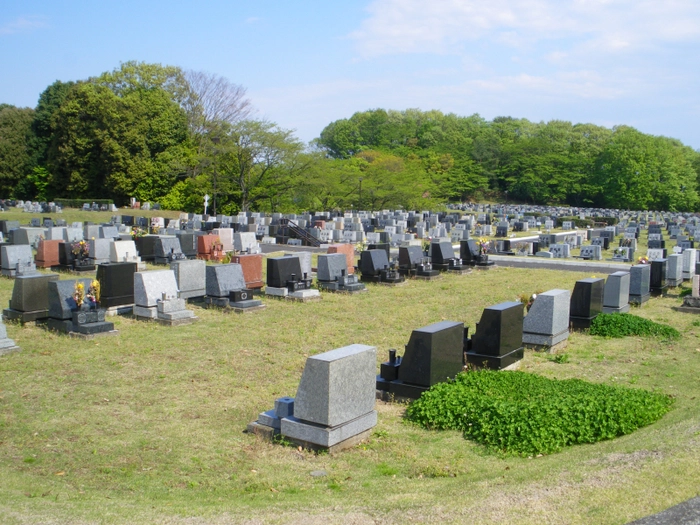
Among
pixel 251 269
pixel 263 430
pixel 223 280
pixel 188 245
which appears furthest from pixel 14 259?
pixel 263 430

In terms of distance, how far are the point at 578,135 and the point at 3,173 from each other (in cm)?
7566

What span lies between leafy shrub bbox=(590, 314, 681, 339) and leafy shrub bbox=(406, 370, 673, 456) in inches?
183

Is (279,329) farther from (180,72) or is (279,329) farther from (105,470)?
(180,72)

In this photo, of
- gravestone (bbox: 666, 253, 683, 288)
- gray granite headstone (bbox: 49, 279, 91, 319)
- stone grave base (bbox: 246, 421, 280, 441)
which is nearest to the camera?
stone grave base (bbox: 246, 421, 280, 441)

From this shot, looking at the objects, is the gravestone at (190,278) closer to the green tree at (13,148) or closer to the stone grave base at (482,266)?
the stone grave base at (482,266)

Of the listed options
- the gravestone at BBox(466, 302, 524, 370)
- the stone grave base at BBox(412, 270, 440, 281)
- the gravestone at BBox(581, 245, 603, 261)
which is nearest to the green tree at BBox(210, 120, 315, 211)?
the gravestone at BBox(581, 245, 603, 261)

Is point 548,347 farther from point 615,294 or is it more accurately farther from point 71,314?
point 71,314

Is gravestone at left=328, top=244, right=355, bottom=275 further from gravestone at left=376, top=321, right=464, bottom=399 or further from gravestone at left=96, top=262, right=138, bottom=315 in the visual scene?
gravestone at left=376, top=321, right=464, bottom=399

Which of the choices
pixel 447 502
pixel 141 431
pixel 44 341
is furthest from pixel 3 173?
pixel 447 502

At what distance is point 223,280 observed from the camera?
15.2 metres

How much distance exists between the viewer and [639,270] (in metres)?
16.4

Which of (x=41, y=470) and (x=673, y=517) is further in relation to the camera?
(x=41, y=470)

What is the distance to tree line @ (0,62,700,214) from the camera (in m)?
49.7

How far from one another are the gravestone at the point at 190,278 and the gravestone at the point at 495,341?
782 centimetres
